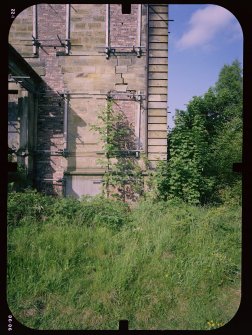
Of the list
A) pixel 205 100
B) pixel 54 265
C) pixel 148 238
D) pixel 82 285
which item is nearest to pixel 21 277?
pixel 54 265

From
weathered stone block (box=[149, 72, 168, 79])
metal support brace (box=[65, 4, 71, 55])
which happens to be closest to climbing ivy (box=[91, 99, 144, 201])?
weathered stone block (box=[149, 72, 168, 79])

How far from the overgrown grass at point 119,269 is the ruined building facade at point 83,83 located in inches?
115

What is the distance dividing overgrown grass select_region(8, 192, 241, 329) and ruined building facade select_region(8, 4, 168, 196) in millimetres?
2917

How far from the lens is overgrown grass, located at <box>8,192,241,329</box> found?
9.96 ft

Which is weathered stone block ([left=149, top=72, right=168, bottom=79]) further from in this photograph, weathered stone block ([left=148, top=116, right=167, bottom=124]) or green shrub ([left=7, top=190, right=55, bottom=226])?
green shrub ([left=7, top=190, right=55, bottom=226])

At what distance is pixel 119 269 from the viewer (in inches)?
143

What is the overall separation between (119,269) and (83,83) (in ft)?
19.9

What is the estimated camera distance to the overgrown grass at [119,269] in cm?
304

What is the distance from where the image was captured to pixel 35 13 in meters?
8.23

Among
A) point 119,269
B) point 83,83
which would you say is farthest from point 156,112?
point 119,269

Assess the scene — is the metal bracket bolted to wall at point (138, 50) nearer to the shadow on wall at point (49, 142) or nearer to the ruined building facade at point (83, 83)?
the ruined building facade at point (83, 83)

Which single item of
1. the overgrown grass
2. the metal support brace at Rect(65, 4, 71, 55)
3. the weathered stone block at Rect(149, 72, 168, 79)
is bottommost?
the overgrown grass

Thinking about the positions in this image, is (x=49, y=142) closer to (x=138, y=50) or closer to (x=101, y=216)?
(x=138, y=50)

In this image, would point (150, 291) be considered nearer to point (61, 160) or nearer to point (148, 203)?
point (148, 203)
